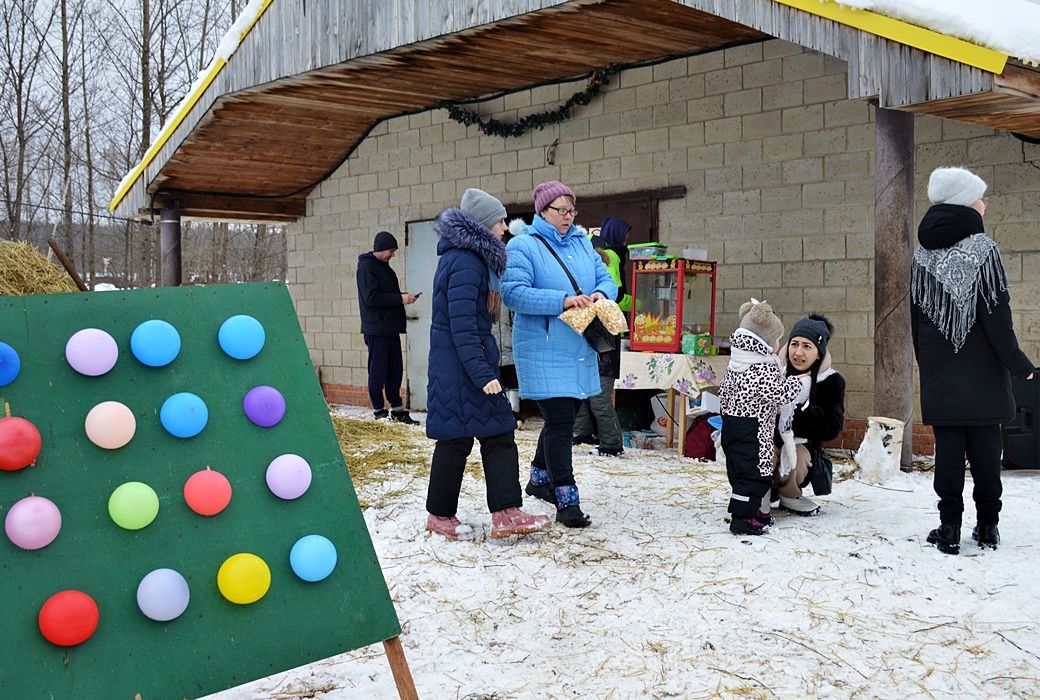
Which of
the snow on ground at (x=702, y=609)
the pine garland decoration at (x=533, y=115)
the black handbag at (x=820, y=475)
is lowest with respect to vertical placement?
the snow on ground at (x=702, y=609)

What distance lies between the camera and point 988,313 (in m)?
4.14

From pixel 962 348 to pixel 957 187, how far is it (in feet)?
2.29

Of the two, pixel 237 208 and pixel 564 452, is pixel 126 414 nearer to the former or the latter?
pixel 564 452

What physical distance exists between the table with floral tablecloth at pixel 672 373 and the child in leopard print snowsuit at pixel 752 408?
205 centimetres

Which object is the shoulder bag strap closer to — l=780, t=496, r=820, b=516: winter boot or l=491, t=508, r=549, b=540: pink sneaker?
l=491, t=508, r=549, b=540: pink sneaker

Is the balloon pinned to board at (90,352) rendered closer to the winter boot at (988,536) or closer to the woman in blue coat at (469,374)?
the woman in blue coat at (469,374)

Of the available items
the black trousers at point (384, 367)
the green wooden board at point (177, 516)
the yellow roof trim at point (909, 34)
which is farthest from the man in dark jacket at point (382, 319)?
the green wooden board at point (177, 516)

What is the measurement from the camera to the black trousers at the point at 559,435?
4.82m

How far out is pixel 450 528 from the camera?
4.69m

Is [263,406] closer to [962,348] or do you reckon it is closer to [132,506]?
[132,506]

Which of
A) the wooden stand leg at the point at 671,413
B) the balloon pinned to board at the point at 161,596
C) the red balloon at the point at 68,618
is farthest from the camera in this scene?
the wooden stand leg at the point at 671,413

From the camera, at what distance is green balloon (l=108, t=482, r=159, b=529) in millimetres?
2283

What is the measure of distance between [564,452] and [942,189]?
6.89ft

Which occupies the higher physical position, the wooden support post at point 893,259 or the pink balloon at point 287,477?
the wooden support post at point 893,259
